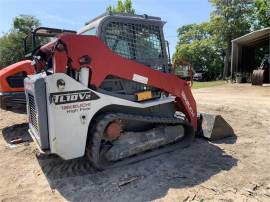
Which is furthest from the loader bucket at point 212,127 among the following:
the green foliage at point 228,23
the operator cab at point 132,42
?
the green foliage at point 228,23

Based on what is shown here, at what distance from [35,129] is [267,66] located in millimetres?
18613

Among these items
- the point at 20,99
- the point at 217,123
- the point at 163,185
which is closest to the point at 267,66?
the point at 217,123

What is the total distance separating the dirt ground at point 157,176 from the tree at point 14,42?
106 ft

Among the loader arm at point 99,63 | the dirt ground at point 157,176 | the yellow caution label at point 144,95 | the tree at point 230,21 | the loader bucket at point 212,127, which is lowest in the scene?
the dirt ground at point 157,176

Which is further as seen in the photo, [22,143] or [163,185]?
[22,143]

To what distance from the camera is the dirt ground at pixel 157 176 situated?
4262 millimetres

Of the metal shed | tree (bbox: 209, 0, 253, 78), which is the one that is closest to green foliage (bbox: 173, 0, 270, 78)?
tree (bbox: 209, 0, 253, 78)

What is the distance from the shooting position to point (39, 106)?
176 inches

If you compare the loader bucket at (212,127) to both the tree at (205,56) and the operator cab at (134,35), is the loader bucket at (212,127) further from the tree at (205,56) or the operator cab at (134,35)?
the tree at (205,56)

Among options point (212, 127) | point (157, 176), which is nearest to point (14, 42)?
point (212, 127)

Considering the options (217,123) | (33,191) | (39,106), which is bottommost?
(33,191)

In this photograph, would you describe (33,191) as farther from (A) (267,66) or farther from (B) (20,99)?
(A) (267,66)

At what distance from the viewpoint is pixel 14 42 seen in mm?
38688

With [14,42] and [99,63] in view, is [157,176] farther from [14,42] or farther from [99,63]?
[14,42]
